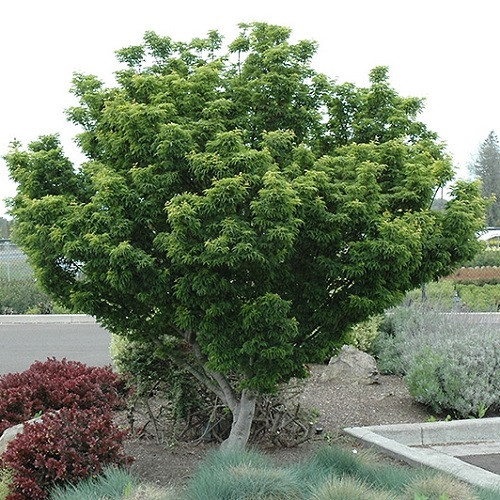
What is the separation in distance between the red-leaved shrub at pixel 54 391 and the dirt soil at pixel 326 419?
55 centimetres

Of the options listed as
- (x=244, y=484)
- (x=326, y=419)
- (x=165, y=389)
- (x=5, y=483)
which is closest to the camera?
(x=244, y=484)

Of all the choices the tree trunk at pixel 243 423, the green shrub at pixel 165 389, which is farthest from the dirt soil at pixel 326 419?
the tree trunk at pixel 243 423

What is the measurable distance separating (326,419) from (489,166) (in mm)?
57450

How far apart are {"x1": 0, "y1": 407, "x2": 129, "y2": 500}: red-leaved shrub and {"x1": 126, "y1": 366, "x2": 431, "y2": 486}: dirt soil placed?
1.61ft

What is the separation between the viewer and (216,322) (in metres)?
6.18

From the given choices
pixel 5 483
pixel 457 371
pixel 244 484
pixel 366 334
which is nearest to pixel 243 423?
pixel 244 484

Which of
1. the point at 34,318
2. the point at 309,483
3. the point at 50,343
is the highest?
the point at 309,483

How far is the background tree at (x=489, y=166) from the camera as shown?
60.7m

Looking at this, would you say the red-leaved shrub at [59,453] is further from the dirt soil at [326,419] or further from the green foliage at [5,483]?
the dirt soil at [326,419]

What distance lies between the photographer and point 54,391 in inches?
310

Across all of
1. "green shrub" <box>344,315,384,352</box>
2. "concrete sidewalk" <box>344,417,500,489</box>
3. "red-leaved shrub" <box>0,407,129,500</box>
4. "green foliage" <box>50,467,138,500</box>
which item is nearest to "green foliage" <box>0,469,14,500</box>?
"red-leaved shrub" <box>0,407,129,500</box>

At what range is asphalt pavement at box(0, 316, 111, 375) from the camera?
14594 millimetres

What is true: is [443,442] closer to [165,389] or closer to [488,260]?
[165,389]

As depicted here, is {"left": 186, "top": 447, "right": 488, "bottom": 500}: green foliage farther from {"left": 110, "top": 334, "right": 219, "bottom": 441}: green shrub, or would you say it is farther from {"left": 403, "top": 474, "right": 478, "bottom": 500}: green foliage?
{"left": 110, "top": 334, "right": 219, "bottom": 441}: green shrub
